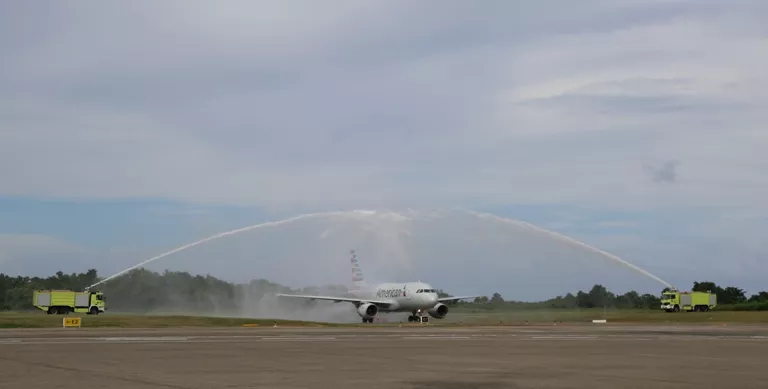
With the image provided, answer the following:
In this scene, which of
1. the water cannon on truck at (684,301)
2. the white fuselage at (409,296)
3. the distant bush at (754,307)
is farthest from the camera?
the distant bush at (754,307)

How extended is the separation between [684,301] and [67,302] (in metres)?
79.1

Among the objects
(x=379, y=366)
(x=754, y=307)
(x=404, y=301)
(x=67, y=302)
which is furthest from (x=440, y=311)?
(x=379, y=366)

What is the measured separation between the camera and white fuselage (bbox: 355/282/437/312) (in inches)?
3826

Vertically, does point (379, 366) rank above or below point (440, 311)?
above

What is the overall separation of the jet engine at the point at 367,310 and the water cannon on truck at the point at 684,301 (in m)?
41.5

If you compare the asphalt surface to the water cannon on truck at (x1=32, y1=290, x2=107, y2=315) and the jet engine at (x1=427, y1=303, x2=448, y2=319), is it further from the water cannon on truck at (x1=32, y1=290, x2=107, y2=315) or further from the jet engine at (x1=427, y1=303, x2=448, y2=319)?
the water cannon on truck at (x1=32, y1=290, x2=107, y2=315)

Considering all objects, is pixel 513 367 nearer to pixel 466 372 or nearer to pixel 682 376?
pixel 466 372

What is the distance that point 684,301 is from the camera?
112562 millimetres

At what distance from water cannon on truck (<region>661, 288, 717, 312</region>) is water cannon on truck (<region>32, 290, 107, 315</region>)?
74.0 m

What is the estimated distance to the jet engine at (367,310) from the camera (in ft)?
323

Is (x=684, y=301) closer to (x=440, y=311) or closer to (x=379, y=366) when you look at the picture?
(x=440, y=311)

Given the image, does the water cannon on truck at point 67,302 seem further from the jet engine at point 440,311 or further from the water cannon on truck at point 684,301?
the water cannon on truck at point 684,301

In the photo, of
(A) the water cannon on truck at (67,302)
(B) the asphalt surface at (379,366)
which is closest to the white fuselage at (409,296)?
(A) the water cannon on truck at (67,302)

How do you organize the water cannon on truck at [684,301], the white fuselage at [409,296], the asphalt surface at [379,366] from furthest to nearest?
the water cannon on truck at [684,301]
the white fuselage at [409,296]
the asphalt surface at [379,366]
